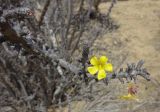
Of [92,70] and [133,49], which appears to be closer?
[92,70]

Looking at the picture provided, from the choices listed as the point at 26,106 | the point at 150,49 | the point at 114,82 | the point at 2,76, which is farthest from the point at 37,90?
the point at 150,49

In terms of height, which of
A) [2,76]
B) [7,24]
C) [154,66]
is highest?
[7,24]

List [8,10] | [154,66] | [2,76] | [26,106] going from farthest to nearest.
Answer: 1. [154,66]
2. [26,106]
3. [2,76]
4. [8,10]

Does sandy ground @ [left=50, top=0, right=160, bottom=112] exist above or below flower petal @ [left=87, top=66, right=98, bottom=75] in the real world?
below

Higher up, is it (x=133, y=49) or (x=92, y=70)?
(x=92, y=70)

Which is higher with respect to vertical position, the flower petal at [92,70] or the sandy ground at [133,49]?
the flower petal at [92,70]

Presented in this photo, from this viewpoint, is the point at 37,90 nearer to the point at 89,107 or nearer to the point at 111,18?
the point at 89,107

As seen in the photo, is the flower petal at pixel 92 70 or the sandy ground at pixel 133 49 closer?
the flower petal at pixel 92 70

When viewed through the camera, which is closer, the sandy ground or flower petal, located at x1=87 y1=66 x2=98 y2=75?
flower petal, located at x1=87 y1=66 x2=98 y2=75
